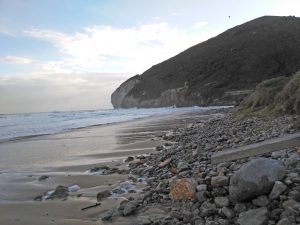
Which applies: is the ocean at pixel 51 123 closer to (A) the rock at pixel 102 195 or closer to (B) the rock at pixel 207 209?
(A) the rock at pixel 102 195

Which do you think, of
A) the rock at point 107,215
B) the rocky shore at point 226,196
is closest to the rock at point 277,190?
the rocky shore at point 226,196

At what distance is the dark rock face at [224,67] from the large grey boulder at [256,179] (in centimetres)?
5971

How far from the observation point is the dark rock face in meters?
75.0

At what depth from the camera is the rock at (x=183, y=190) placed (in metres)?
5.81

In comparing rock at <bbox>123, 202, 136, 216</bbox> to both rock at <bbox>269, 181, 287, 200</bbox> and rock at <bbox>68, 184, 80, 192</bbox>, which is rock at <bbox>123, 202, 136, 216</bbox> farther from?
rock at <bbox>68, 184, 80, 192</bbox>

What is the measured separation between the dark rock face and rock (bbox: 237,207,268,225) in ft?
197

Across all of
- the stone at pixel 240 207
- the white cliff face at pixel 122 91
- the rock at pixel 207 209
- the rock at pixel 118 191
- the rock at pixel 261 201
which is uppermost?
the white cliff face at pixel 122 91

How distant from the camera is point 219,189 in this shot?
18.2 feet

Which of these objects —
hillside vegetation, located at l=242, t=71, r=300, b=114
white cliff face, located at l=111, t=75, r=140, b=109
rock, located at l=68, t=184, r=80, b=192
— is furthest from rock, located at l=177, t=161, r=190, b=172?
white cliff face, located at l=111, t=75, r=140, b=109

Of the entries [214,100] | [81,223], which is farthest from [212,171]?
[214,100]

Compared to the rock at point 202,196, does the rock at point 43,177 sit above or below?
below

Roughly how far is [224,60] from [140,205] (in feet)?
269

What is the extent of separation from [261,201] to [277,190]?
8.8 inches

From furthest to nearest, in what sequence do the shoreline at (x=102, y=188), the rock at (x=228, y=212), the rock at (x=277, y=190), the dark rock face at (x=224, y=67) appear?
the dark rock face at (x=224, y=67) < the shoreline at (x=102, y=188) < the rock at (x=228, y=212) < the rock at (x=277, y=190)
